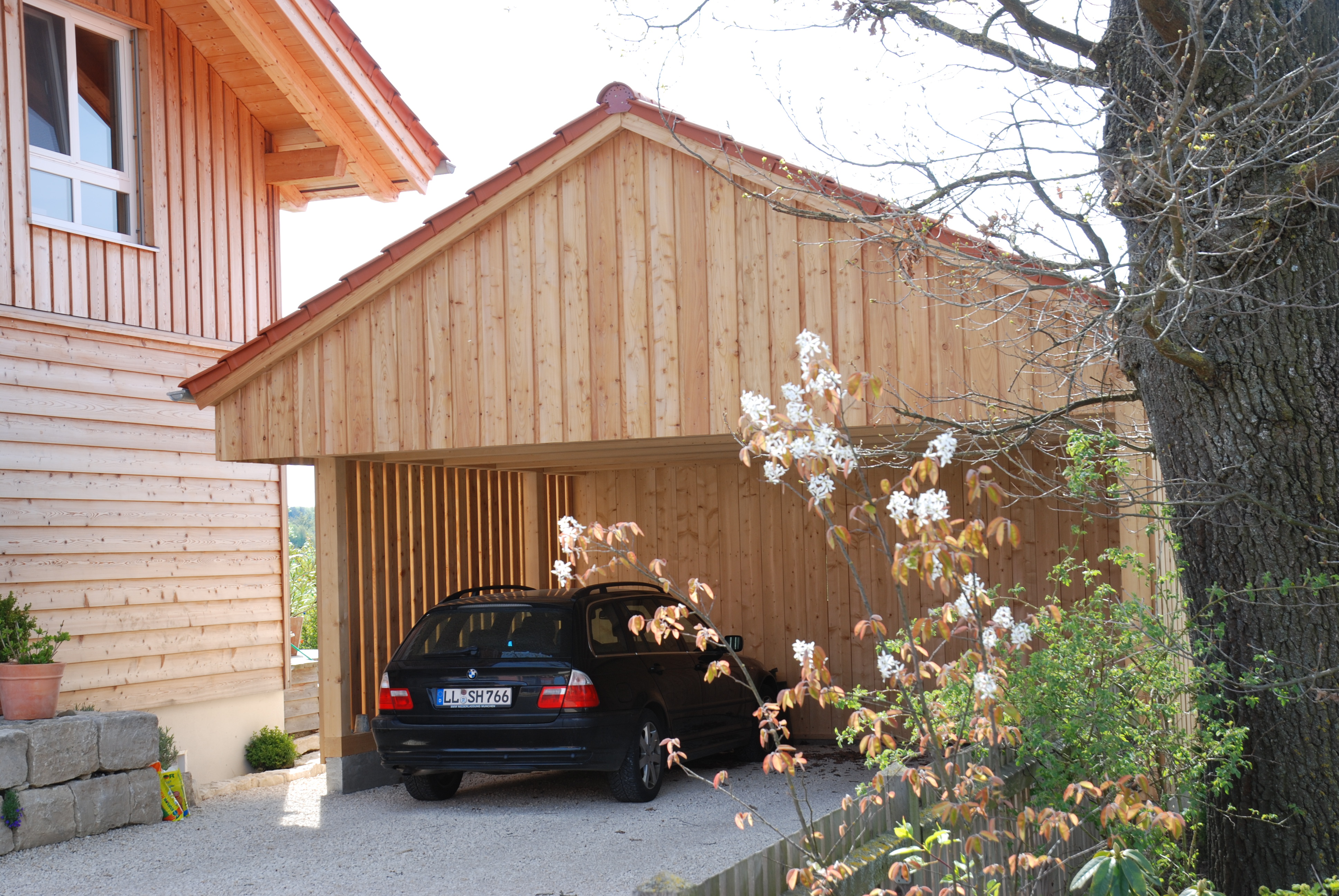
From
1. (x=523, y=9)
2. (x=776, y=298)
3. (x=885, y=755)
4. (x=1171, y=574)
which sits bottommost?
(x=885, y=755)

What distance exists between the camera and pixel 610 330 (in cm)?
880

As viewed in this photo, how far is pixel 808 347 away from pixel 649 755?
20.0ft

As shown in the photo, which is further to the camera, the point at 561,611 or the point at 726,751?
the point at 726,751

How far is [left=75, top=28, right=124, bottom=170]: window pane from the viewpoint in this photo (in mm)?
11633

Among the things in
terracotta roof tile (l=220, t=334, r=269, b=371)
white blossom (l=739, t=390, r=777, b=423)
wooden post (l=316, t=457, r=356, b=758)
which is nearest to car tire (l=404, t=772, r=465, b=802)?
wooden post (l=316, t=457, r=356, b=758)

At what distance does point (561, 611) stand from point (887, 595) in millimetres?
4622

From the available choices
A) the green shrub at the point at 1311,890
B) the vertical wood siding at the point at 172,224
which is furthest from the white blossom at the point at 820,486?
the vertical wood siding at the point at 172,224

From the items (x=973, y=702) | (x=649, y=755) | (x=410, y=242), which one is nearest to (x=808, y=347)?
(x=973, y=702)

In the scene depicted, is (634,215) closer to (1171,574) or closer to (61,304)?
(1171,574)

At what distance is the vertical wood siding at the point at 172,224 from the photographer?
416 inches

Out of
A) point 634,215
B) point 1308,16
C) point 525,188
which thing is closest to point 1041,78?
point 1308,16

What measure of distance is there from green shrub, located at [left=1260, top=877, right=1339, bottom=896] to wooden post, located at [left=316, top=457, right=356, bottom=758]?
699cm

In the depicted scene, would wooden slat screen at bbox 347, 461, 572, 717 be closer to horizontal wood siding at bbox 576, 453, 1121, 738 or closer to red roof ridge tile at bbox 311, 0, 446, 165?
horizontal wood siding at bbox 576, 453, 1121, 738

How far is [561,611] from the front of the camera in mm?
8828
